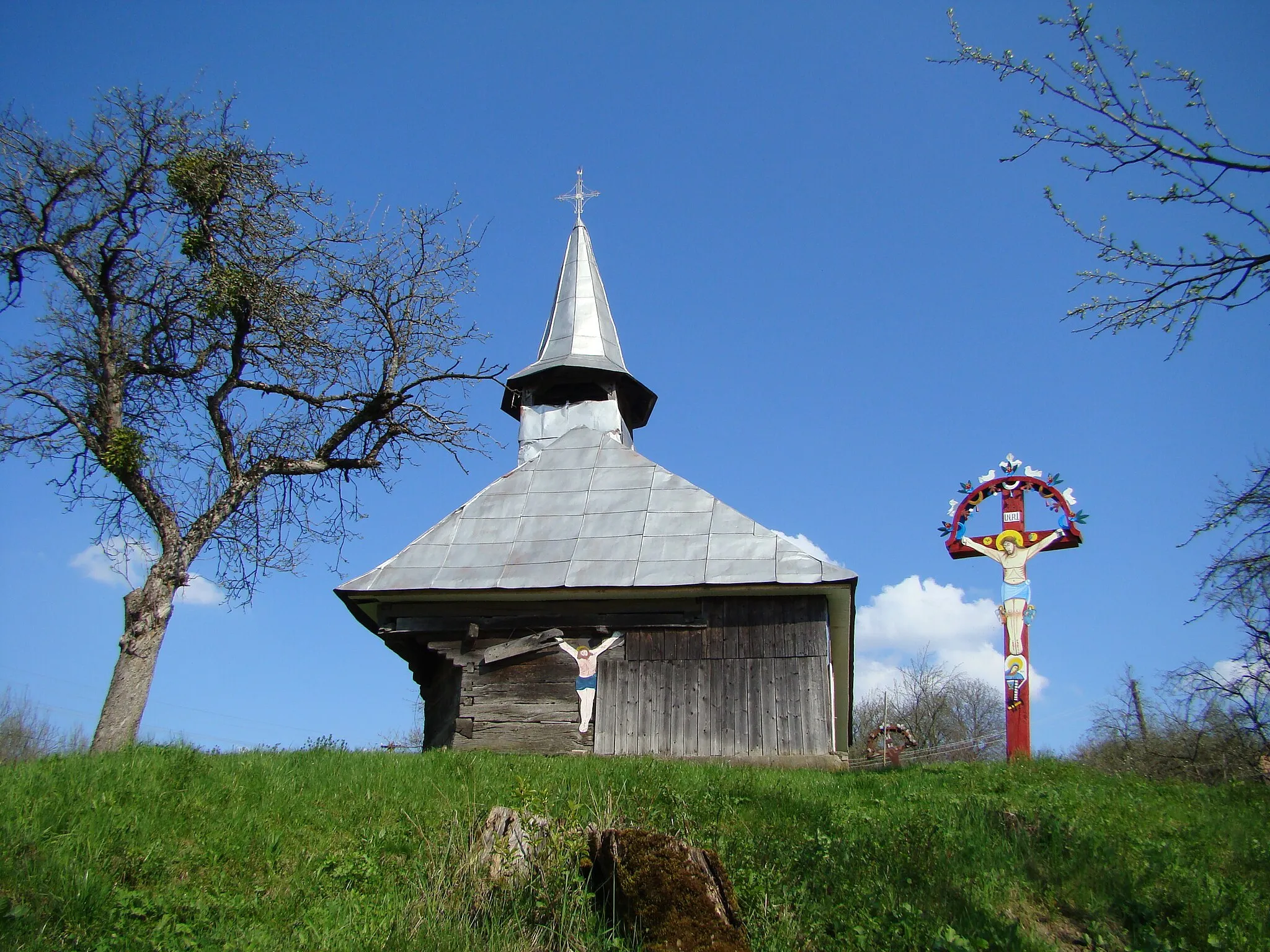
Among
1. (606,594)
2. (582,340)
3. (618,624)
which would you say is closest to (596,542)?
(606,594)

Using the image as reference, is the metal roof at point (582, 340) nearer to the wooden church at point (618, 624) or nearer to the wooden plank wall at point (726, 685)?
the wooden church at point (618, 624)

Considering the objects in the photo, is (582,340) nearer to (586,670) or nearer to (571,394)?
(571,394)

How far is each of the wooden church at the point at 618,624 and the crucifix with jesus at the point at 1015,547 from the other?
5.53 feet

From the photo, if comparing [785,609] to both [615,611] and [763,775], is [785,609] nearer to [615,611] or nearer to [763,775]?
[615,611]

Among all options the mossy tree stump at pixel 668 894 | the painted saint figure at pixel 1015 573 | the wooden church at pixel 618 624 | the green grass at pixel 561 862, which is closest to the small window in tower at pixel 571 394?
the wooden church at pixel 618 624

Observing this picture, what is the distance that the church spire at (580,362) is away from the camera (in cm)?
1955

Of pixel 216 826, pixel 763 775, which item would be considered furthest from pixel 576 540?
pixel 216 826

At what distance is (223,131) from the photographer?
12609mm

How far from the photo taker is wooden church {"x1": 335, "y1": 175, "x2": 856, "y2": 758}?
12938 mm

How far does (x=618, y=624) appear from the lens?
13594 mm

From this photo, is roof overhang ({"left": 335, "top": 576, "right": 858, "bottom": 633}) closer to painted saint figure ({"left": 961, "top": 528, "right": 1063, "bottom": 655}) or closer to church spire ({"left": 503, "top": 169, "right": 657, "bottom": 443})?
painted saint figure ({"left": 961, "top": 528, "right": 1063, "bottom": 655})

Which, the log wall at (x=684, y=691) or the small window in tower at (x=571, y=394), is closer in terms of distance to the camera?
the log wall at (x=684, y=691)

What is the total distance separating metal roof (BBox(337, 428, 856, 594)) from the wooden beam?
0.70m

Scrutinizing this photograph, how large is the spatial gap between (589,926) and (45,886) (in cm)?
306
